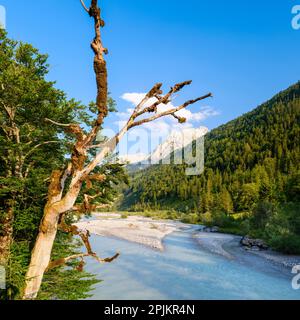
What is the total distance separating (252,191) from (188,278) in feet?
232

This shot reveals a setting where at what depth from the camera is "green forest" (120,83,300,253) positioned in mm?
47550

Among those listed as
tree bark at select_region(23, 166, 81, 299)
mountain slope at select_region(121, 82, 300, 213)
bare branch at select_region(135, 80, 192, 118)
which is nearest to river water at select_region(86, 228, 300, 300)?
tree bark at select_region(23, 166, 81, 299)

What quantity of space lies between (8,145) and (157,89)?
687 cm

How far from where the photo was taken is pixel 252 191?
87.2m

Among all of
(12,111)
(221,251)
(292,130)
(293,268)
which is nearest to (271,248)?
(221,251)

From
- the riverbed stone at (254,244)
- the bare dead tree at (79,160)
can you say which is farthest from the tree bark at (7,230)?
the riverbed stone at (254,244)

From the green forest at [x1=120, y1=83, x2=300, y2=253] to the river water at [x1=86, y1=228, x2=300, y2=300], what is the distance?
38.4ft

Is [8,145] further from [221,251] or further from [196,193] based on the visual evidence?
[196,193]

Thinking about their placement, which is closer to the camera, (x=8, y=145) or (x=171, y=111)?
(x=171, y=111)

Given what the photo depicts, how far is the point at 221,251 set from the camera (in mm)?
36750

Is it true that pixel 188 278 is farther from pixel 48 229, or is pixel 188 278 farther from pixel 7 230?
pixel 48 229

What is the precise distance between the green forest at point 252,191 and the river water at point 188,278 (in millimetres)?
11702

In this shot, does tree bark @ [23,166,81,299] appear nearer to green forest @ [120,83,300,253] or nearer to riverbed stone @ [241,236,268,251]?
green forest @ [120,83,300,253]
